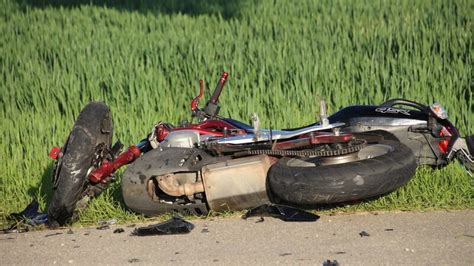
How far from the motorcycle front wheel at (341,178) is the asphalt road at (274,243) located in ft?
0.65

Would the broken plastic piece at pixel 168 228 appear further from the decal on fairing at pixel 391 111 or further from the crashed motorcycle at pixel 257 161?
the decal on fairing at pixel 391 111

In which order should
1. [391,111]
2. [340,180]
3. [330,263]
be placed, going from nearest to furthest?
[330,263]
[340,180]
[391,111]

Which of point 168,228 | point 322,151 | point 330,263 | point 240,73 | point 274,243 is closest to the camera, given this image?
point 330,263

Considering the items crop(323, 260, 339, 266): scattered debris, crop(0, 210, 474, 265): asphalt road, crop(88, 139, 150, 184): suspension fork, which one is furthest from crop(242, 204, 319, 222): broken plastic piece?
crop(323, 260, 339, 266): scattered debris

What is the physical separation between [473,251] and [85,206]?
307 cm

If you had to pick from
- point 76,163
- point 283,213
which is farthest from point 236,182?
point 76,163

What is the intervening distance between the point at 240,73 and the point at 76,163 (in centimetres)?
371

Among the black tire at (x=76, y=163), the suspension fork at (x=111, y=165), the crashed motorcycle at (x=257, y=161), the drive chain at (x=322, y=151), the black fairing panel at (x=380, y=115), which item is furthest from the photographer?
the black fairing panel at (x=380, y=115)

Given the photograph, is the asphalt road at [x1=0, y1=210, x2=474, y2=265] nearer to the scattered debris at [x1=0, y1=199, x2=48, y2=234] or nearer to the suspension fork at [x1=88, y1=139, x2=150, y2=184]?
the scattered debris at [x1=0, y1=199, x2=48, y2=234]

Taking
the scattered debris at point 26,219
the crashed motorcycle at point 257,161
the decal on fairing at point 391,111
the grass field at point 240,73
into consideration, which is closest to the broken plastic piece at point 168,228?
the crashed motorcycle at point 257,161

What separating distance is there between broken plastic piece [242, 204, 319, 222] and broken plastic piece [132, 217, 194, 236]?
1.62ft

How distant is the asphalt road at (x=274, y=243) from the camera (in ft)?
18.9

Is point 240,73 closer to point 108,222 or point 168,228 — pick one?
point 108,222

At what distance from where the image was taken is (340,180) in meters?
6.54
